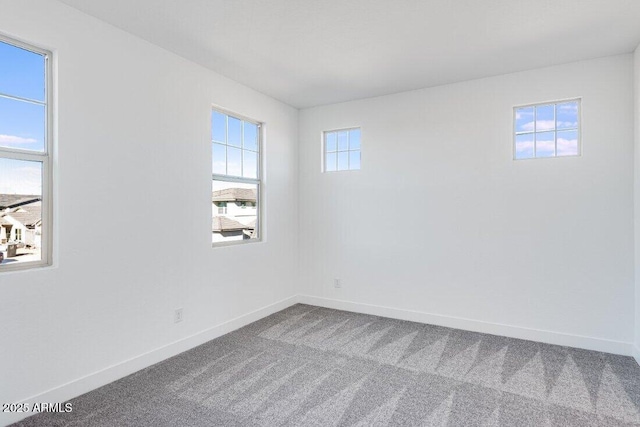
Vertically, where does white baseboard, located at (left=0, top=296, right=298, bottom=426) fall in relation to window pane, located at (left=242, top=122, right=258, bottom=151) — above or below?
below

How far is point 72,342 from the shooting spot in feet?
7.62

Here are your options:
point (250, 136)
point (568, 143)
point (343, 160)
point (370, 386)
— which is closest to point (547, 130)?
point (568, 143)

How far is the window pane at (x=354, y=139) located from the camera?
14.4 ft

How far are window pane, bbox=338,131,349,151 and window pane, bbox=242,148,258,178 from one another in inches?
43.9

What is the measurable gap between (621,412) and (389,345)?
1.65 metres

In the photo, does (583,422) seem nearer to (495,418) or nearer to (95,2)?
(495,418)

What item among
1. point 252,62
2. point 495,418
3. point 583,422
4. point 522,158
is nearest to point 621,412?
point 583,422

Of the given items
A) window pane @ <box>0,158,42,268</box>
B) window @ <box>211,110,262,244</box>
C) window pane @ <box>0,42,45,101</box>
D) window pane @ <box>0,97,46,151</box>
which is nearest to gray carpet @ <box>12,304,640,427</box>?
window pane @ <box>0,158,42,268</box>

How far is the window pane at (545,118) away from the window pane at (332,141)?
2.26 metres

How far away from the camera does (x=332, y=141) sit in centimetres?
458

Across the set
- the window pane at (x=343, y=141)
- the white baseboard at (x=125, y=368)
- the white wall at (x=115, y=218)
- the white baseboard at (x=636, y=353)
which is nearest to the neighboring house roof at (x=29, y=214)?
the white wall at (x=115, y=218)

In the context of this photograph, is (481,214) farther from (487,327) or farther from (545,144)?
(487,327)

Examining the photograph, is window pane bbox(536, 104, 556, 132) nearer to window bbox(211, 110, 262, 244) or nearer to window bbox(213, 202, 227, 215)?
window bbox(211, 110, 262, 244)

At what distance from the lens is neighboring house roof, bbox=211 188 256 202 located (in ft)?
11.8
